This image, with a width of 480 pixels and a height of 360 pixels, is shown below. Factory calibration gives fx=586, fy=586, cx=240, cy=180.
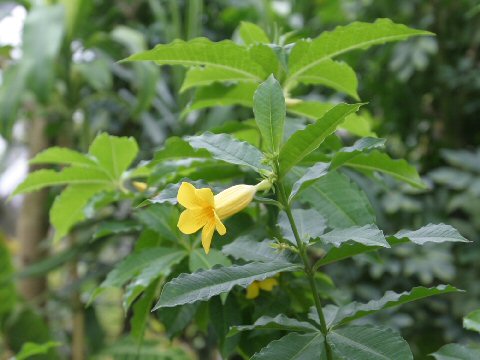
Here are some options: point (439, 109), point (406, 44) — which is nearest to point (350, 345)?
point (406, 44)

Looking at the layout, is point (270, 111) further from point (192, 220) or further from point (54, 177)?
point (54, 177)

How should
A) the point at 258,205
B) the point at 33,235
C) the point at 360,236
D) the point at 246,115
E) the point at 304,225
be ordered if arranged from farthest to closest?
the point at 33,235, the point at 246,115, the point at 258,205, the point at 304,225, the point at 360,236

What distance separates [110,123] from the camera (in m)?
1.88

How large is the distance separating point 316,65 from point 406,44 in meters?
0.99

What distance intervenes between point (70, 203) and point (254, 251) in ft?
1.04

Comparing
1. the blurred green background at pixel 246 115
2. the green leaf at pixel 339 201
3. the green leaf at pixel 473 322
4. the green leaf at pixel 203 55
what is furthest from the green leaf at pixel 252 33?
the blurred green background at pixel 246 115

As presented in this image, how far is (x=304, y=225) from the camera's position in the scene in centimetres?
60

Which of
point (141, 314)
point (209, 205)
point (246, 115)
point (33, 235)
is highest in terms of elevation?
point (209, 205)

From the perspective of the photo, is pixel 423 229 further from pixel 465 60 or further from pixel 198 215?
pixel 465 60

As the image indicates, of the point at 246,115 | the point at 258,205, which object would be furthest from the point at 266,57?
the point at 246,115

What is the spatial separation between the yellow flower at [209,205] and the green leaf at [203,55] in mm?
162

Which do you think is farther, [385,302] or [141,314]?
[141,314]

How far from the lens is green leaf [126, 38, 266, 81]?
60cm

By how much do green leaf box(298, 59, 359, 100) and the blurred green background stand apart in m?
0.56
